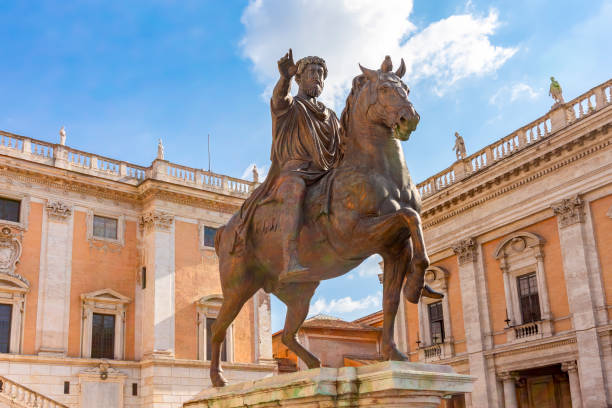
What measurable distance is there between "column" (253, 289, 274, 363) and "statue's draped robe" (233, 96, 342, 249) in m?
22.9

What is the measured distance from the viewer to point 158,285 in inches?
1030

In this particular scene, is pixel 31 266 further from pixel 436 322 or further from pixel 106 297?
pixel 436 322

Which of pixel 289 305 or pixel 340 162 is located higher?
pixel 340 162

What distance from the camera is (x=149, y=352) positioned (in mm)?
25156

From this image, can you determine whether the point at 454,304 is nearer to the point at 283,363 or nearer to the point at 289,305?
the point at 283,363

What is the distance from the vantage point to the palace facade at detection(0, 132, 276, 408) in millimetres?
23453

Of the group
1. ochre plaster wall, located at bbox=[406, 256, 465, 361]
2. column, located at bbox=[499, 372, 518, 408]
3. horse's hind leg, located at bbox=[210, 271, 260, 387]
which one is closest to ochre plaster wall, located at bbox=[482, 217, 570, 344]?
column, located at bbox=[499, 372, 518, 408]

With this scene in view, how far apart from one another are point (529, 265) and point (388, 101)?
1872 centimetres

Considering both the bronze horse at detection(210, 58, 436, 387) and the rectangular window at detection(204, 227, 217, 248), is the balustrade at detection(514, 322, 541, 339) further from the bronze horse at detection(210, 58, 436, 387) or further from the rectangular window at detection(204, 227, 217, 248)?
the bronze horse at detection(210, 58, 436, 387)

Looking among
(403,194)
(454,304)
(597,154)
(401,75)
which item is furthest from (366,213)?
(454,304)

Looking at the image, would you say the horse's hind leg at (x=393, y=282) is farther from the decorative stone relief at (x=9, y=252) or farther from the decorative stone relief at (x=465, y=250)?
the decorative stone relief at (x=9, y=252)

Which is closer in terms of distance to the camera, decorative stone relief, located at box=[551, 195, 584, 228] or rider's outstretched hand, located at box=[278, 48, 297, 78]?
rider's outstretched hand, located at box=[278, 48, 297, 78]

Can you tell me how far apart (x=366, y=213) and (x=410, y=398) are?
4.18ft

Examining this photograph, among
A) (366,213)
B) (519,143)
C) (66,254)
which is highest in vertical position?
(519,143)
